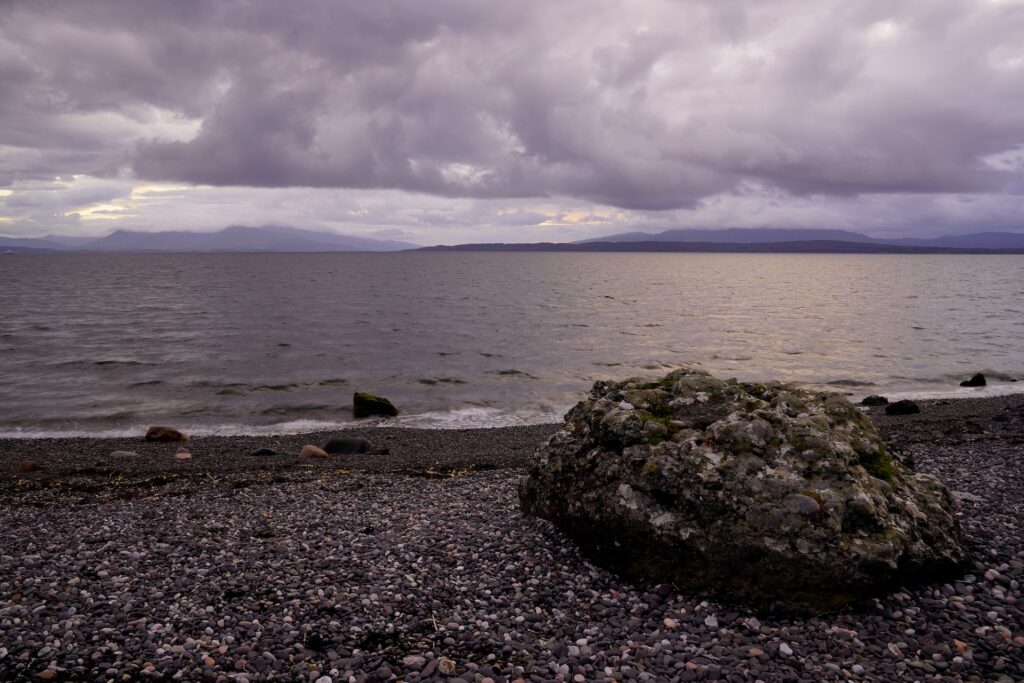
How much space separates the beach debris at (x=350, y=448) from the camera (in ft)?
64.9

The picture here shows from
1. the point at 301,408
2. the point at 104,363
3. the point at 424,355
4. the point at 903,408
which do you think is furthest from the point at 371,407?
the point at 903,408

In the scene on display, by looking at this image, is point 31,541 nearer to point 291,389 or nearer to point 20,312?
point 291,389

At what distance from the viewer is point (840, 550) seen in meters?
6.85

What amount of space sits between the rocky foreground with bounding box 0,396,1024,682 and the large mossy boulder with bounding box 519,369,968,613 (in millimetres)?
292

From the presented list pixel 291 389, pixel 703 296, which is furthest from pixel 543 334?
pixel 703 296

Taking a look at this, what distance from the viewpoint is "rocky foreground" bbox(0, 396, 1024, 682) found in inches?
239

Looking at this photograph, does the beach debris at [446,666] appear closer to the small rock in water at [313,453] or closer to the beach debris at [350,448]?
the small rock in water at [313,453]

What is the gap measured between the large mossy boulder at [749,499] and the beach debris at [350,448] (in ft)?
36.9

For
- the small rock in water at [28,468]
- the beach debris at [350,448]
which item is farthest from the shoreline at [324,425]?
the small rock in water at [28,468]

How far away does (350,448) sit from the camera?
1989 cm

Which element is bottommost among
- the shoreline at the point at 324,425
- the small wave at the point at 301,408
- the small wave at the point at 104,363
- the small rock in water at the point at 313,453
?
the shoreline at the point at 324,425

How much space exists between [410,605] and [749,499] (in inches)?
172

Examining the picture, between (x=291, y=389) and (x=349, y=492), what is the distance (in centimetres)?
1960

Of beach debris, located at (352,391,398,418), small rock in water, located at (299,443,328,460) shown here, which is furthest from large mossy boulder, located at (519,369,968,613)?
beach debris, located at (352,391,398,418)
